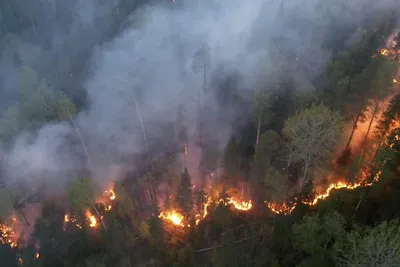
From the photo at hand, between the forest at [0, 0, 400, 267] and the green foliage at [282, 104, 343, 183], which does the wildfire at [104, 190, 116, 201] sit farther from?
the green foliage at [282, 104, 343, 183]

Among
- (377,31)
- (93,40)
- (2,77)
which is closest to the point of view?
(377,31)

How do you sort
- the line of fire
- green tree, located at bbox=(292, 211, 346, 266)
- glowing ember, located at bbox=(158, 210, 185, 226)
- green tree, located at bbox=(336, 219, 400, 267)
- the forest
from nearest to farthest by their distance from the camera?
green tree, located at bbox=(336, 219, 400, 267)
green tree, located at bbox=(292, 211, 346, 266)
the forest
the line of fire
glowing ember, located at bbox=(158, 210, 185, 226)

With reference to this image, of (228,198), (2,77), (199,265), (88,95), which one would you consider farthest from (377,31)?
(2,77)

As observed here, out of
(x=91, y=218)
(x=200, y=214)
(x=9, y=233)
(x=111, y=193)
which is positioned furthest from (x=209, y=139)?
(x=9, y=233)

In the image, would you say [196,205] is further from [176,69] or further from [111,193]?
[176,69]

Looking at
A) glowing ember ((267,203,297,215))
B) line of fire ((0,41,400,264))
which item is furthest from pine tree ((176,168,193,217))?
glowing ember ((267,203,297,215))

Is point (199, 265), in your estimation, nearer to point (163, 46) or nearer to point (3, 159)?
point (3, 159)

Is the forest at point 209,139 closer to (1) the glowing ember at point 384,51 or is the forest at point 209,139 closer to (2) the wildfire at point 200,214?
(2) the wildfire at point 200,214
